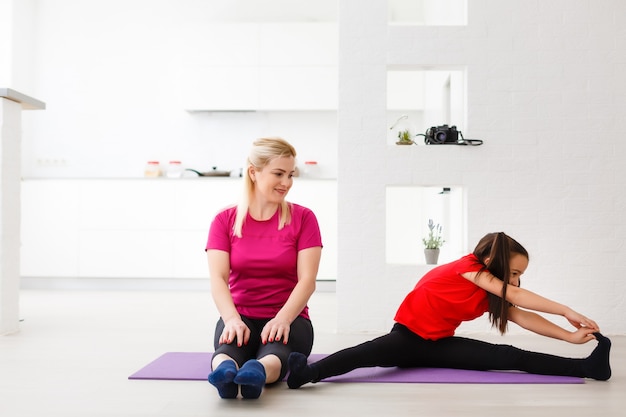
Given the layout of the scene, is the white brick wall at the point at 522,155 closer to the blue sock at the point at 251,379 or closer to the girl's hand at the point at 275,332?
the girl's hand at the point at 275,332

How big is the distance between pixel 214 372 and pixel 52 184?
15.3 feet

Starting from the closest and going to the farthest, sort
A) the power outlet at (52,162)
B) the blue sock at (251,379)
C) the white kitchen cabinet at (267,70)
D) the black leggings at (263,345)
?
the blue sock at (251,379) → the black leggings at (263,345) → the white kitchen cabinet at (267,70) → the power outlet at (52,162)

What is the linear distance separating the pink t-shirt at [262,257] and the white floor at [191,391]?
0.37 metres

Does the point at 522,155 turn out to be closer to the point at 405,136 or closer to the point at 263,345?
the point at 405,136

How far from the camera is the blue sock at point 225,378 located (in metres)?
2.13

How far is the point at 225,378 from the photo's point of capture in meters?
2.13

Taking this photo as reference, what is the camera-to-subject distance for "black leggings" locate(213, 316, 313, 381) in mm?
2387

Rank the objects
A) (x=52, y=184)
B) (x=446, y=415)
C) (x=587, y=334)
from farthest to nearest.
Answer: (x=52, y=184) < (x=587, y=334) < (x=446, y=415)

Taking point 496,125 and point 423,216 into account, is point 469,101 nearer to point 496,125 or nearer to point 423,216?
point 496,125

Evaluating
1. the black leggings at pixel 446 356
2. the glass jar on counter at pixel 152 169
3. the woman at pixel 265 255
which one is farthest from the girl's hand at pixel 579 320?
the glass jar on counter at pixel 152 169

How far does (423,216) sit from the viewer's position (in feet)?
21.0

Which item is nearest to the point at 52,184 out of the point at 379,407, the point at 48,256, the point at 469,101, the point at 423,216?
the point at 48,256

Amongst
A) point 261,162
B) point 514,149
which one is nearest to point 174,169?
point 514,149

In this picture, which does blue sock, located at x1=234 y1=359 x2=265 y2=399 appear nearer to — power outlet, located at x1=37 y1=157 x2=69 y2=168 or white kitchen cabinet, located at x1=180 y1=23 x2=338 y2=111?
white kitchen cabinet, located at x1=180 y1=23 x2=338 y2=111
